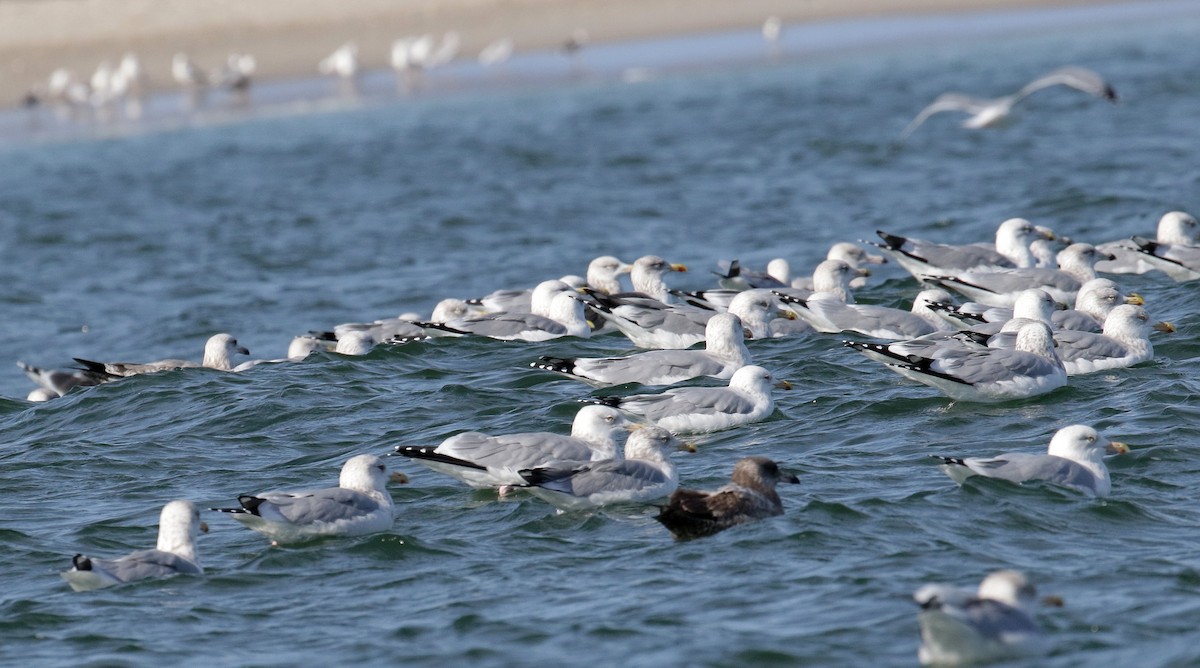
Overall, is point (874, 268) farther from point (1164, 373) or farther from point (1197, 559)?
point (1197, 559)

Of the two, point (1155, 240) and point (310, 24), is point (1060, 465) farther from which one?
point (310, 24)

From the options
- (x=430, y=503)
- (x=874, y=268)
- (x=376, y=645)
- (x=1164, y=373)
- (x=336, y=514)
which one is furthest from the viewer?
(x=874, y=268)

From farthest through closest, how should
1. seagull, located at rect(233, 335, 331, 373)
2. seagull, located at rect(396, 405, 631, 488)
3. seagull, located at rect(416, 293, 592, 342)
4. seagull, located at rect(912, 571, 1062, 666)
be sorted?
seagull, located at rect(233, 335, 331, 373) → seagull, located at rect(416, 293, 592, 342) → seagull, located at rect(396, 405, 631, 488) → seagull, located at rect(912, 571, 1062, 666)

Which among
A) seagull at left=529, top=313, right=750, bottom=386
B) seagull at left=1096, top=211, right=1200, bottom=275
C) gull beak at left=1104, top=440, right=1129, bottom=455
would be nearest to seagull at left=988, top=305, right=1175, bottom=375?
seagull at left=529, top=313, right=750, bottom=386

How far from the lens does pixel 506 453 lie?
1101cm

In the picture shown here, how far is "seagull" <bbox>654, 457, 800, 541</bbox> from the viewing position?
989cm

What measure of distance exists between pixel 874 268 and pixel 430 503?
9920 millimetres

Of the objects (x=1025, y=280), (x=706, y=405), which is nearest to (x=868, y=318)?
(x=1025, y=280)

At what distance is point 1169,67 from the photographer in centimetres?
3581

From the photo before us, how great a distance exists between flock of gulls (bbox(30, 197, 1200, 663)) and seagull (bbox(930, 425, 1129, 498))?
13 mm

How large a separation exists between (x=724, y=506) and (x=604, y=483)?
3.17 ft

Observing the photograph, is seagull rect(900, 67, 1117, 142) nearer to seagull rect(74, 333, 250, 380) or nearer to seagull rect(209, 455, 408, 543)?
seagull rect(74, 333, 250, 380)

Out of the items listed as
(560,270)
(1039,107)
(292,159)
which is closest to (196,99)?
(292,159)

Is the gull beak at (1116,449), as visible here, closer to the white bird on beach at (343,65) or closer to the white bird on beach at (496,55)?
the white bird on beach at (343,65)
